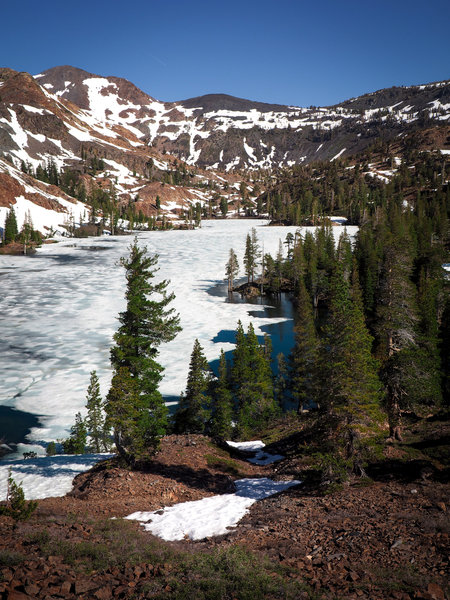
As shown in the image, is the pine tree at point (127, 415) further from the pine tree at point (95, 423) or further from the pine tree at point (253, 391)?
the pine tree at point (253, 391)

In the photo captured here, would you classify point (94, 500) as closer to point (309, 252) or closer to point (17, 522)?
point (17, 522)

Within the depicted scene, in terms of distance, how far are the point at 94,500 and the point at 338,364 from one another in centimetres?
1324

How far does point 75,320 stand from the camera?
65.4 metres

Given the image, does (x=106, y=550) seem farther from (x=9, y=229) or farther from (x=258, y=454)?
(x=9, y=229)

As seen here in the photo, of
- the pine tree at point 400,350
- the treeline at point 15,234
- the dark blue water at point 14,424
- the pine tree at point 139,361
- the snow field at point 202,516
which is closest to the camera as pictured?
the snow field at point 202,516

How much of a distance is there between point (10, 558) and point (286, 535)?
8.36 meters

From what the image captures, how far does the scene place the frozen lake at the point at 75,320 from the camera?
41125 mm

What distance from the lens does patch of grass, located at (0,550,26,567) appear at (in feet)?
27.0

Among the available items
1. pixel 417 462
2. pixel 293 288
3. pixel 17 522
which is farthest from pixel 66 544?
pixel 293 288

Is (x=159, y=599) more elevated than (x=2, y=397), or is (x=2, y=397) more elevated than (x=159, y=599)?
(x=159, y=599)

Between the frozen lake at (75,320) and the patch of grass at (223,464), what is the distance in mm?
15215

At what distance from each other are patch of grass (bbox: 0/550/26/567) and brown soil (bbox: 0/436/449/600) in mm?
52

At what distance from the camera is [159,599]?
7.64m

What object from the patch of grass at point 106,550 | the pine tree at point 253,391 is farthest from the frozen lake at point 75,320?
the patch of grass at point 106,550
